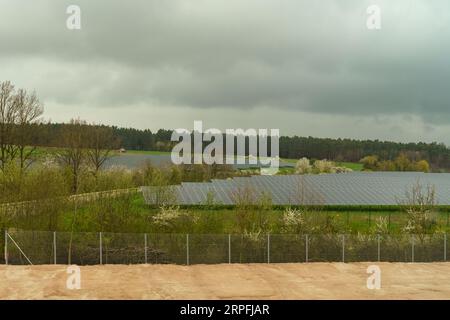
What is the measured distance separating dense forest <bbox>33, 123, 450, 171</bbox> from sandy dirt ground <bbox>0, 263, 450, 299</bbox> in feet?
254

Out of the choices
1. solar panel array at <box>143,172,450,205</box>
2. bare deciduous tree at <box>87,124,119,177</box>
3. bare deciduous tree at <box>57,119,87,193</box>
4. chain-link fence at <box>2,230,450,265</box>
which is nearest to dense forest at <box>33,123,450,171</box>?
bare deciduous tree at <box>87,124,119,177</box>

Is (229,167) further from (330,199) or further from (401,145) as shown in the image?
(401,145)

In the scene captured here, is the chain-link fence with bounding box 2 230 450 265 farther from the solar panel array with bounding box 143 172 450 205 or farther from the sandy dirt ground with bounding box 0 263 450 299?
the solar panel array with bounding box 143 172 450 205

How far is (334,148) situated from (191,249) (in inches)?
4236

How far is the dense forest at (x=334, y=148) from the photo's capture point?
351ft

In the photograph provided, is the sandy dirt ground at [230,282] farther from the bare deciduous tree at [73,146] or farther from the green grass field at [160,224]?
the bare deciduous tree at [73,146]

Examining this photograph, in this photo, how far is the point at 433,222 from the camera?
Result: 32.3 m

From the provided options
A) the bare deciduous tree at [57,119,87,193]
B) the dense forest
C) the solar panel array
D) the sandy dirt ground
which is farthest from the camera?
the dense forest

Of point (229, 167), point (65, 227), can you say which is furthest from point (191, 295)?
point (229, 167)

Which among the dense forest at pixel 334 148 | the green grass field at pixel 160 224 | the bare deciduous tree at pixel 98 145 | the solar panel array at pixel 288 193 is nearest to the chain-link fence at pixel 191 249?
the green grass field at pixel 160 224

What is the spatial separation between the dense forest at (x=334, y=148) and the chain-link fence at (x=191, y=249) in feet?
248

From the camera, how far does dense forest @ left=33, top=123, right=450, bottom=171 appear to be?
351 feet
